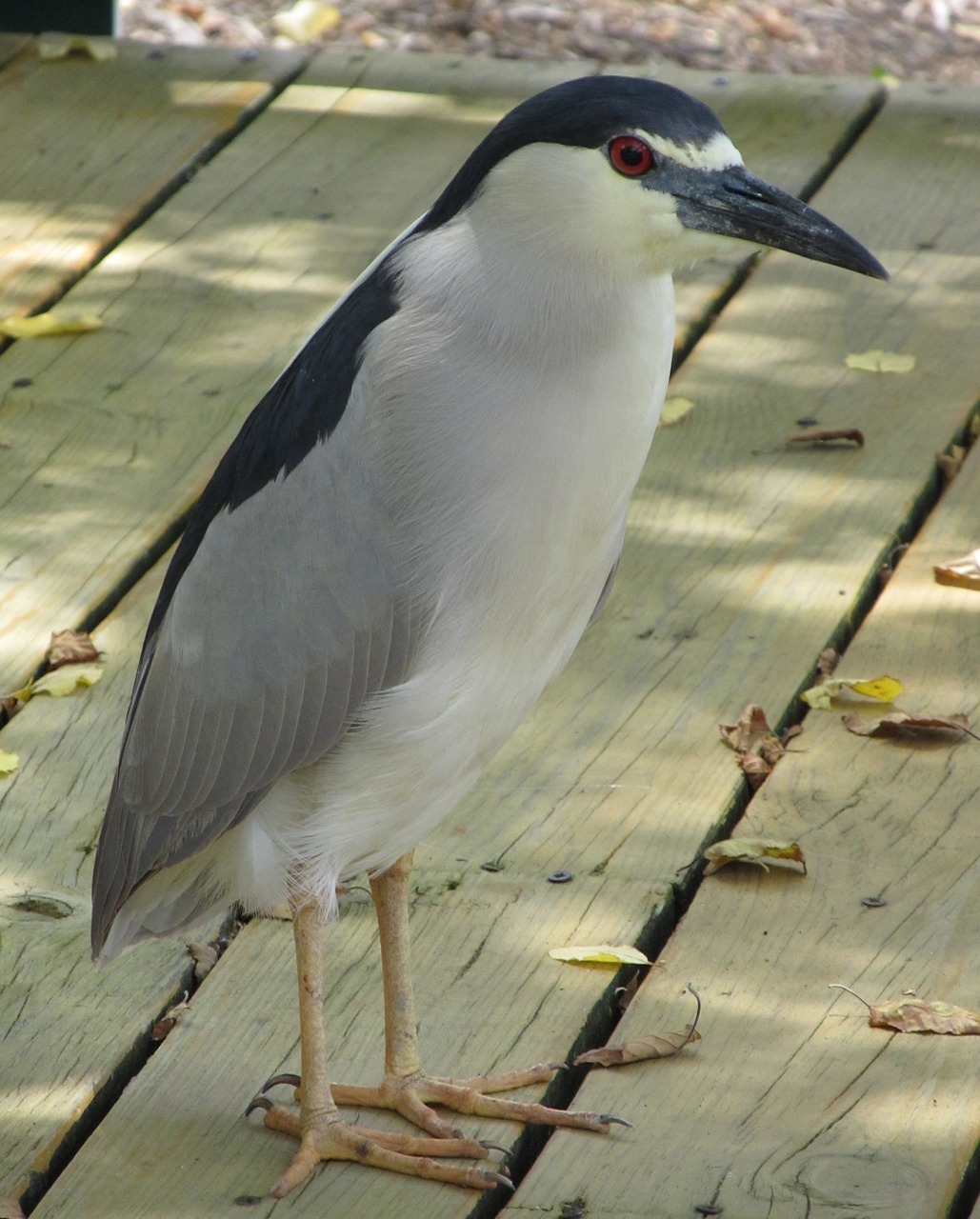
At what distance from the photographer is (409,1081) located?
8.71 feet

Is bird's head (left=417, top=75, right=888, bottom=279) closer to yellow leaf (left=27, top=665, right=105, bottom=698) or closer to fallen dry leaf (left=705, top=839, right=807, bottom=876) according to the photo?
fallen dry leaf (left=705, top=839, right=807, bottom=876)

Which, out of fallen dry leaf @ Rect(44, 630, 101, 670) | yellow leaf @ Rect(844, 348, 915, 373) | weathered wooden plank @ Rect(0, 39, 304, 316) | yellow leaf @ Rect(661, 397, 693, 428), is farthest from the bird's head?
weathered wooden plank @ Rect(0, 39, 304, 316)

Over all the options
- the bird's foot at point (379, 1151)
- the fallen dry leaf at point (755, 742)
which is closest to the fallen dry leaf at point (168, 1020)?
the bird's foot at point (379, 1151)

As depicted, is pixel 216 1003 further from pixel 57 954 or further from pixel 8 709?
pixel 8 709

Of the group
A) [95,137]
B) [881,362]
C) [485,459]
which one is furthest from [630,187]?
[95,137]

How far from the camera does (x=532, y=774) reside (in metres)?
3.28

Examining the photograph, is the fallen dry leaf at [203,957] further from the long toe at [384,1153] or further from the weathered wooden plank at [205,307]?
the weathered wooden plank at [205,307]

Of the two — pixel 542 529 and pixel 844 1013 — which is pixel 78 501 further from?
pixel 844 1013

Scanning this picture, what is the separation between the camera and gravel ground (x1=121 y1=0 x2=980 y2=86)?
7652 millimetres

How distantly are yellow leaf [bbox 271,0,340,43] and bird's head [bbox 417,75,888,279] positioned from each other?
5576 millimetres

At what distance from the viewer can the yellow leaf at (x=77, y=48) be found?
598cm

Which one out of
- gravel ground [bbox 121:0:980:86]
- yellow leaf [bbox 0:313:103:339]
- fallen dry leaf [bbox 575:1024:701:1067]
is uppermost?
gravel ground [bbox 121:0:980:86]

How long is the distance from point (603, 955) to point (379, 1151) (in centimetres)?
50

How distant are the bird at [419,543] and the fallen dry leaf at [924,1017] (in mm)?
487
